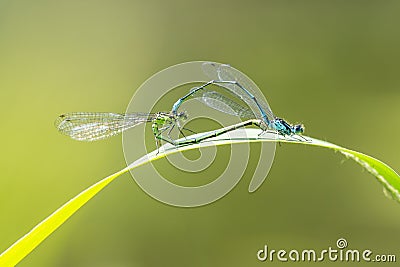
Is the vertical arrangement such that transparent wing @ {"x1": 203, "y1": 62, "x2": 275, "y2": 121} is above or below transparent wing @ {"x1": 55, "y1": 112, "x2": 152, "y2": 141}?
above

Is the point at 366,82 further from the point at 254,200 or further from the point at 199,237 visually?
Answer: the point at 199,237

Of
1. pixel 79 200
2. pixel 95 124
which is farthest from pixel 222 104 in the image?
pixel 79 200

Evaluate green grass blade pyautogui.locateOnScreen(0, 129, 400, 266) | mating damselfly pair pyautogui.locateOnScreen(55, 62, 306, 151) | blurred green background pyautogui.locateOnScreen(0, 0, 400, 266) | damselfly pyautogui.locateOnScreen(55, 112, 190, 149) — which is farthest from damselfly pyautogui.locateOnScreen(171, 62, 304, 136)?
blurred green background pyautogui.locateOnScreen(0, 0, 400, 266)

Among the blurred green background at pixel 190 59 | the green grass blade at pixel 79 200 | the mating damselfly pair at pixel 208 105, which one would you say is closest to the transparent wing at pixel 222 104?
the mating damselfly pair at pixel 208 105

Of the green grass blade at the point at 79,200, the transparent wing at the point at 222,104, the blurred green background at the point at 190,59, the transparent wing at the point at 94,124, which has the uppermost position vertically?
the blurred green background at the point at 190,59

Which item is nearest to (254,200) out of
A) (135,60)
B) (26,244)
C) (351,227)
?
(351,227)

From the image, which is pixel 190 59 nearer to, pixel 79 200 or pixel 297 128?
pixel 297 128

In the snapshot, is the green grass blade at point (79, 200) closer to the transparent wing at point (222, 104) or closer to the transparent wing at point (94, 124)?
the transparent wing at point (222, 104)

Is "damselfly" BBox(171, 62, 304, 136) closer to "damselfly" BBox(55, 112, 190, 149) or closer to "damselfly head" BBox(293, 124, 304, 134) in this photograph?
"damselfly head" BBox(293, 124, 304, 134)
